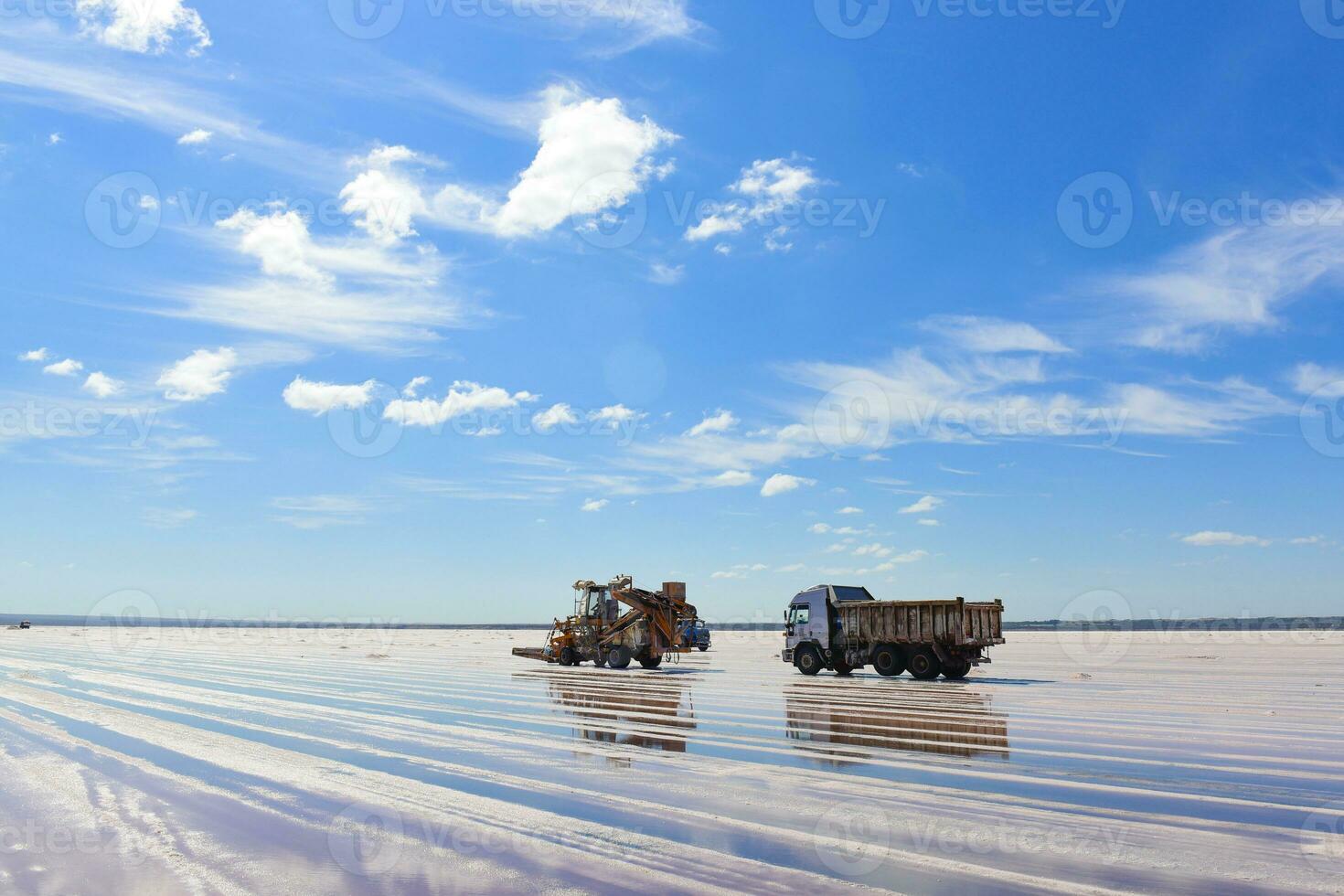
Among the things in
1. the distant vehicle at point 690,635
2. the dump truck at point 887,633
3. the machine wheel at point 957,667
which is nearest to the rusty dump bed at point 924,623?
the dump truck at point 887,633

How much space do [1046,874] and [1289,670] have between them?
27.8 meters

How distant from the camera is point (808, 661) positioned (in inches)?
1122

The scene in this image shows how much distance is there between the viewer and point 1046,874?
20.5ft

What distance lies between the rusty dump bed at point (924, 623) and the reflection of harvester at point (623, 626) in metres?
6.59

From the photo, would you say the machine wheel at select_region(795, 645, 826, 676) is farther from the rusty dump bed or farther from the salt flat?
the salt flat

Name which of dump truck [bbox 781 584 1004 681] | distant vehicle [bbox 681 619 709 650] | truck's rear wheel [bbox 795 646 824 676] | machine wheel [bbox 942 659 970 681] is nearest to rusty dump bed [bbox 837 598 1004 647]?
dump truck [bbox 781 584 1004 681]

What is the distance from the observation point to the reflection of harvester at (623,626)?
31594mm

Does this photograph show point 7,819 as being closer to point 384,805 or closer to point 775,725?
point 384,805

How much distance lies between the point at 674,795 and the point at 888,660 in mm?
19166

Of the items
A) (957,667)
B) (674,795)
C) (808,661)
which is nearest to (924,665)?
(957,667)

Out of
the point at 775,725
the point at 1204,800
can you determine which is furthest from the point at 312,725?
the point at 1204,800

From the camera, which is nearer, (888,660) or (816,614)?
(888,660)

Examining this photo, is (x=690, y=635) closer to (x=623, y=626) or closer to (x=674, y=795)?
(x=623, y=626)

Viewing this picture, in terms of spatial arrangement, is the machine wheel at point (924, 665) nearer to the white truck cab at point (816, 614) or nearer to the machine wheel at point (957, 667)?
the machine wheel at point (957, 667)
